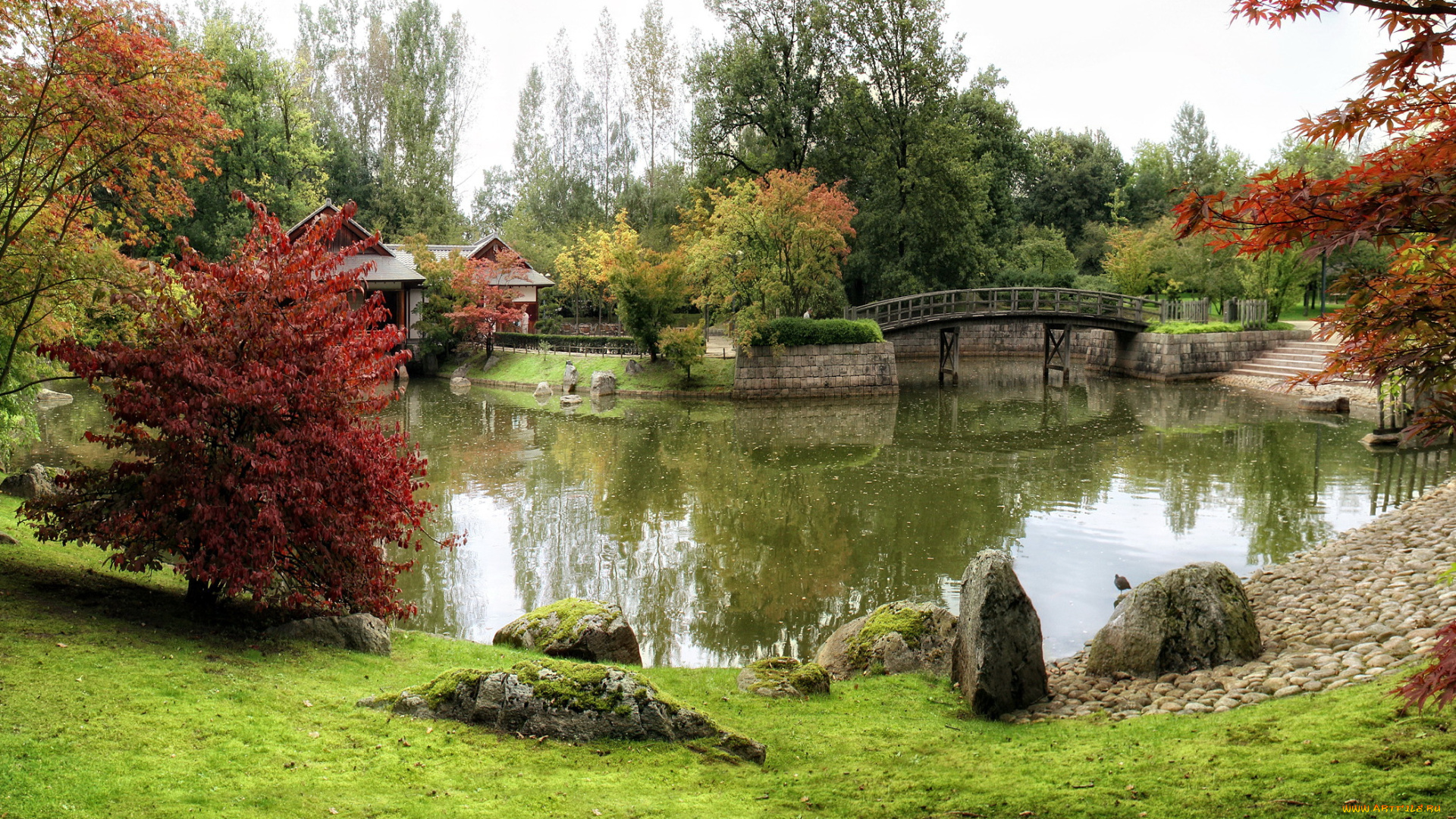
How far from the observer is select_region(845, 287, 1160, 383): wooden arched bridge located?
3138 cm

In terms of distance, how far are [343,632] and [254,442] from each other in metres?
1.59

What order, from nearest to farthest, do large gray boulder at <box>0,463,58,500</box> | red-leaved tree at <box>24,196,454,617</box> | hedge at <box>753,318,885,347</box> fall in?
red-leaved tree at <box>24,196,454,617</box>, large gray boulder at <box>0,463,58,500</box>, hedge at <box>753,318,885,347</box>

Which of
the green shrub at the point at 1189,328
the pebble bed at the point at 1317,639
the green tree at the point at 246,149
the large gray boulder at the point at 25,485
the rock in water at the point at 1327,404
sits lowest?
the pebble bed at the point at 1317,639

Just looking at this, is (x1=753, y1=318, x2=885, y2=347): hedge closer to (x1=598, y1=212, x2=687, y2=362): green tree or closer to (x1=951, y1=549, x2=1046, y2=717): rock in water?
(x1=598, y1=212, x2=687, y2=362): green tree

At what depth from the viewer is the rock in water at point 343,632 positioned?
6.79 metres

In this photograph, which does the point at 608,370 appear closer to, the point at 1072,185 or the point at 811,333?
the point at 811,333

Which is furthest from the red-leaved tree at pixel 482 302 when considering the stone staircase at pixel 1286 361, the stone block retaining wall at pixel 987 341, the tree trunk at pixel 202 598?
the tree trunk at pixel 202 598

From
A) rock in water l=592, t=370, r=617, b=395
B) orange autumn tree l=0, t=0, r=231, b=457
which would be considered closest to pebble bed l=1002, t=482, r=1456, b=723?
orange autumn tree l=0, t=0, r=231, b=457

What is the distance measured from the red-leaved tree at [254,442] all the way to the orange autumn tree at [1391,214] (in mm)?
5964

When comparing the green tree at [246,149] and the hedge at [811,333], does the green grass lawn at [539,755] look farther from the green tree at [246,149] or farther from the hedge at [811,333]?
the green tree at [246,149]

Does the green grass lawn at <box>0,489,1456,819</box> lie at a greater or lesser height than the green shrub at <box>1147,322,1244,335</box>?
lesser

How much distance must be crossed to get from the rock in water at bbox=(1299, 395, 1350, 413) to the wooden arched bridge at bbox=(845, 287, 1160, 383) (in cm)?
835

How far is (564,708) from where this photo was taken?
530 cm

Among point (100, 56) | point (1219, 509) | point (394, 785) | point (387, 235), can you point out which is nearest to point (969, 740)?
point (394, 785)
